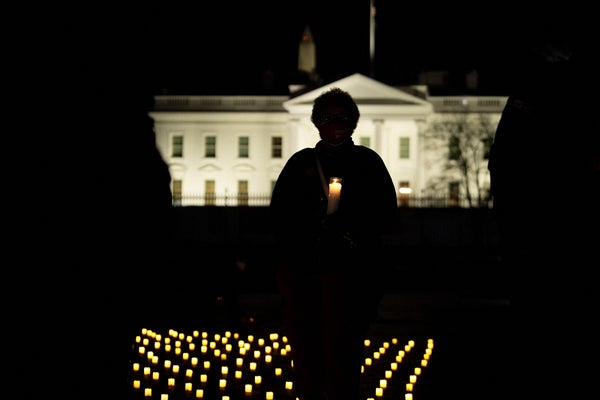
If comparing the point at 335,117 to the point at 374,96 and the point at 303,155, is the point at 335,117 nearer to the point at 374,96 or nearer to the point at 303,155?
the point at 303,155

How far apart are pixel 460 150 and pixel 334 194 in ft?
171

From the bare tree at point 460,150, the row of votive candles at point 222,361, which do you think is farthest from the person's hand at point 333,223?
the bare tree at point 460,150

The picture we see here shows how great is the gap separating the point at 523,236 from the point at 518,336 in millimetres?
637

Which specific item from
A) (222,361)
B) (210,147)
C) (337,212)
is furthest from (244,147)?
(337,212)

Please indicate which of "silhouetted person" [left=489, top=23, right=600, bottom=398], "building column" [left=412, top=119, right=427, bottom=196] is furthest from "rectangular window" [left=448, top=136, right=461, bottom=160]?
"silhouetted person" [left=489, top=23, right=600, bottom=398]

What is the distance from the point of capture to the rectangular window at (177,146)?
6188 cm

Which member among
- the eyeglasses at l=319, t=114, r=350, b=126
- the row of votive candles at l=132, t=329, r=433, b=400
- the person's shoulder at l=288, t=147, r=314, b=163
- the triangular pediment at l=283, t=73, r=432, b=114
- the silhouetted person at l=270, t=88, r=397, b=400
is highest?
the triangular pediment at l=283, t=73, r=432, b=114

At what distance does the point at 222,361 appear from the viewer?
344 inches

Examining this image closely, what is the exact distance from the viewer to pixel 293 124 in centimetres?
5781

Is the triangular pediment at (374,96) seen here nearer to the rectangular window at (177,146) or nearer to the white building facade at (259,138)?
the white building facade at (259,138)

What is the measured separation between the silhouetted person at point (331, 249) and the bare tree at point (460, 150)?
162ft

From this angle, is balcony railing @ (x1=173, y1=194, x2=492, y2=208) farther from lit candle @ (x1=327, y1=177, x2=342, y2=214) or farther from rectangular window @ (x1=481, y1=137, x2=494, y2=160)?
lit candle @ (x1=327, y1=177, x2=342, y2=214)

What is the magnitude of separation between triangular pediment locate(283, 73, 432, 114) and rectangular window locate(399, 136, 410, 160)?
2617 millimetres

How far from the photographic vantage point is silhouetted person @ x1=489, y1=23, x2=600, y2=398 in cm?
489
